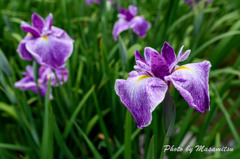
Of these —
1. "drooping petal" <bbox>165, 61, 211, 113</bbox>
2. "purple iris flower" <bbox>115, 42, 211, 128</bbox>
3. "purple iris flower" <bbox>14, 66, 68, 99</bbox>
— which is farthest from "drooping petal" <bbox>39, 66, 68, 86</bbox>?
"drooping petal" <bbox>165, 61, 211, 113</bbox>

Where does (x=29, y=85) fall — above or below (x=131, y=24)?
below

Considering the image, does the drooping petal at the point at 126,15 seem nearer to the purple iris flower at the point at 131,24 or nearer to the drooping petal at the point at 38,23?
the purple iris flower at the point at 131,24

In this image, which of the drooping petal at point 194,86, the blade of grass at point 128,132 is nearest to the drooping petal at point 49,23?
the blade of grass at point 128,132

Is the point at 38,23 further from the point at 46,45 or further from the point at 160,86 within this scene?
the point at 160,86

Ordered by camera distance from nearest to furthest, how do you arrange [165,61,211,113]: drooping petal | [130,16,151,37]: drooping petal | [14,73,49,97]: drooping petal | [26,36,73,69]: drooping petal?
1. [165,61,211,113]: drooping petal
2. [26,36,73,69]: drooping petal
3. [14,73,49,97]: drooping petal
4. [130,16,151,37]: drooping petal

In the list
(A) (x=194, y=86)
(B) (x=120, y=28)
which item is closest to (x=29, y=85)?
(B) (x=120, y=28)

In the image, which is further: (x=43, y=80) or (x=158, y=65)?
(x=43, y=80)

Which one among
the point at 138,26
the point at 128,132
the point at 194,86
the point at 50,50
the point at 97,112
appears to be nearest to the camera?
the point at 194,86

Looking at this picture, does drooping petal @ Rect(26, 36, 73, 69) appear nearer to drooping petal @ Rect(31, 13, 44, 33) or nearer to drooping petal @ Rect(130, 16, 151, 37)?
drooping petal @ Rect(31, 13, 44, 33)
